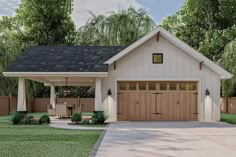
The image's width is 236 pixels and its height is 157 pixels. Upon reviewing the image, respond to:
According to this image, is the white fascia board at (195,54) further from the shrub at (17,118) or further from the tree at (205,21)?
the tree at (205,21)

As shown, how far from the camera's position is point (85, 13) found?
4197 cm

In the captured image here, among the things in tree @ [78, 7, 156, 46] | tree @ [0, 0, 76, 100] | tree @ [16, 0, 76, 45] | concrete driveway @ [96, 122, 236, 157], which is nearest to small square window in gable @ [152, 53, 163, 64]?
concrete driveway @ [96, 122, 236, 157]

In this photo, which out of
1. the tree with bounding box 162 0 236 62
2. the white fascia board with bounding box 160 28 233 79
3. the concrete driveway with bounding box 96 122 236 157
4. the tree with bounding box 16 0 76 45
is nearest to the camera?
the concrete driveway with bounding box 96 122 236 157

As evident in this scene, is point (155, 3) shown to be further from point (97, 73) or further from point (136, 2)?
point (97, 73)

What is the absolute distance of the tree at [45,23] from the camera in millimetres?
42838

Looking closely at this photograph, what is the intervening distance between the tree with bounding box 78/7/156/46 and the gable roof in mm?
16132

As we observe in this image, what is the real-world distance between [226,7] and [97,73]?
24.7 m

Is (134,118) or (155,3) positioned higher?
(155,3)

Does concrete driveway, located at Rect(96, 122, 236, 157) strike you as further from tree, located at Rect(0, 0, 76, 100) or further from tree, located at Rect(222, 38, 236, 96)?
tree, located at Rect(0, 0, 76, 100)

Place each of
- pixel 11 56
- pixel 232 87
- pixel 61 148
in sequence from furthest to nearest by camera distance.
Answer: pixel 232 87 → pixel 11 56 → pixel 61 148

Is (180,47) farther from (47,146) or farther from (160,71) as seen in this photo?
(47,146)

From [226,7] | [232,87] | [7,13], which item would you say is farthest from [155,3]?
[7,13]

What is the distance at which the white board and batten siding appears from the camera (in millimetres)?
21641

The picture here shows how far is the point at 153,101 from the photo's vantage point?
72.0 feet
